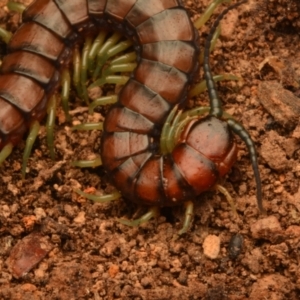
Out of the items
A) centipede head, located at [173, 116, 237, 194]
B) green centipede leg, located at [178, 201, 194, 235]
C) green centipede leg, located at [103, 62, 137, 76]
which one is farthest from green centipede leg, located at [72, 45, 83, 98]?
green centipede leg, located at [178, 201, 194, 235]

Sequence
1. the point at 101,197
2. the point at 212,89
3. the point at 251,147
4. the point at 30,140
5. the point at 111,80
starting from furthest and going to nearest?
the point at 111,80, the point at 30,140, the point at 101,197, the point at 212,89, the point at 251,147

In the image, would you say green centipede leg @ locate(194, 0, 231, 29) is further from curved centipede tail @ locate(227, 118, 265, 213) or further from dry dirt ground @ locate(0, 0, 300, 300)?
curved centipede tail @ locate(227, 118, 265, 213)

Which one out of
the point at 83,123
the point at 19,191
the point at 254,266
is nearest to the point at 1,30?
the point at 83,123

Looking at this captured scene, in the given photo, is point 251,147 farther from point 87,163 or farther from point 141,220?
point 87,163

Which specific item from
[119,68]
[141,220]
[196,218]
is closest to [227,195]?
[196,218]

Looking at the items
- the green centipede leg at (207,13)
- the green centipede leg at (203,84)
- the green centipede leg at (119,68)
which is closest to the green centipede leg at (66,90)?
the green centipede leg at (119,68)

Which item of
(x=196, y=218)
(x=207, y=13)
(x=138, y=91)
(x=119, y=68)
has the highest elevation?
(x=207, y=13)

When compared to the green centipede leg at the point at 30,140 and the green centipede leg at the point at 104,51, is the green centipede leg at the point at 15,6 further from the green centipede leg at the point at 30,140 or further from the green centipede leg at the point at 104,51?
the green centipede leg at the point at 30,140
